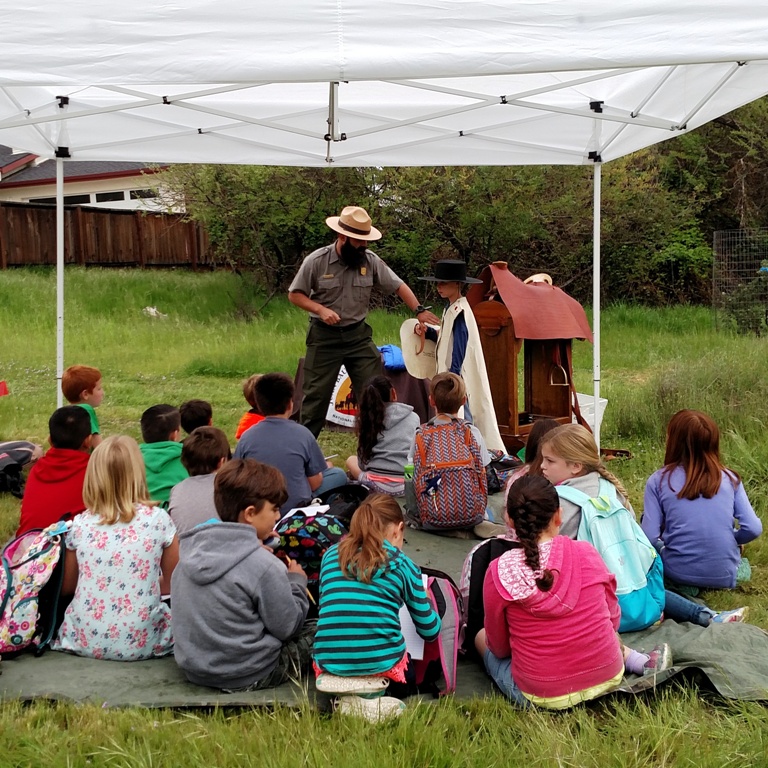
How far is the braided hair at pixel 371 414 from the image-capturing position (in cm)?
533

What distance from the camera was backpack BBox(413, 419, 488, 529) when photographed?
501 centimetres

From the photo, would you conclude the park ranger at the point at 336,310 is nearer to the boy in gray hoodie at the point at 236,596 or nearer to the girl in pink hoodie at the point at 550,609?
the boy in gray hoodie at the point at 236,596

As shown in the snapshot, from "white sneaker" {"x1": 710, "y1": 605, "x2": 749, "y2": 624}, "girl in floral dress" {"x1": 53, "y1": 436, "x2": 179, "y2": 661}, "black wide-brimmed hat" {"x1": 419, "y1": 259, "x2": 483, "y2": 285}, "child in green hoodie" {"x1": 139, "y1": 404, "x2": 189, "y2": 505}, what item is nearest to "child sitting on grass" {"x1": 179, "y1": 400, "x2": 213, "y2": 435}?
"child in green hoodie" {"x1": 139, "y1": 404, "x2": 189, "y2": 505}

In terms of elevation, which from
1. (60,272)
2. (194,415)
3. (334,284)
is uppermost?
(60,272)

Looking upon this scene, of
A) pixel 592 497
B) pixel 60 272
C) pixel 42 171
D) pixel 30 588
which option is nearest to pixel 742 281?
pixel 60 272

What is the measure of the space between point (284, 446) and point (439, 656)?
1601 mm

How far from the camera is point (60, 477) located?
13.5 feet

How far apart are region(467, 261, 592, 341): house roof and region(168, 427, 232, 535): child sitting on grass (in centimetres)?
310

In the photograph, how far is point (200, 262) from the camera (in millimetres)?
22500

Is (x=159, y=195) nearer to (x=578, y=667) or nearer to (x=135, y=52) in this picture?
(x=135, y=52)

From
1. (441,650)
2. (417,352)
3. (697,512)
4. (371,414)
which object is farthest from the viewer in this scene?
(417,352)

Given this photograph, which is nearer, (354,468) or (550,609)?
(550,609)

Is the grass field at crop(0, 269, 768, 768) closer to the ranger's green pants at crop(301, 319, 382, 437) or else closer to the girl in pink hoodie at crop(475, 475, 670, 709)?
the girl in pink hoodie at crop(475, 475, 670, 709)

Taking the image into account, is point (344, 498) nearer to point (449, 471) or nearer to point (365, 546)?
point (449, 471)
